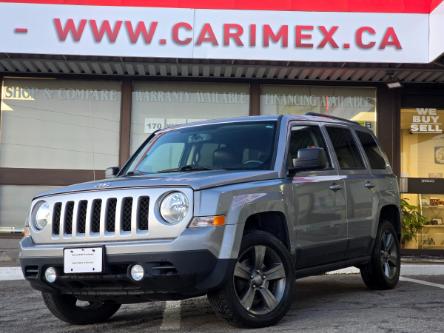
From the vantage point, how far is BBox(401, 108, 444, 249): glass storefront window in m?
12.2

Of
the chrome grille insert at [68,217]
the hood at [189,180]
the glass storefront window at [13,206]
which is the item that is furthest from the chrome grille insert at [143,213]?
the glass storefront window at [13,206]

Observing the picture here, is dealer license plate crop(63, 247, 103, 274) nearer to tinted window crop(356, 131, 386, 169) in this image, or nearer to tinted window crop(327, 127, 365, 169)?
tinted window crop(327, 127, 365, 169)

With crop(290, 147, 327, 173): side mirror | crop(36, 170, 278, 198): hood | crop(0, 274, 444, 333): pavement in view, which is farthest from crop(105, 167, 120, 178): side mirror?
crop(290, 147, 327, 173): side mirror

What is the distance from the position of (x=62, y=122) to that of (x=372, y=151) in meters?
7.00

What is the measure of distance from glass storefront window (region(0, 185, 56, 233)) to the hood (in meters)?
6.99

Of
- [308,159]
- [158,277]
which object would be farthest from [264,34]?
[158,277]

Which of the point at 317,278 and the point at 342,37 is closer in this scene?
the point at 317,278

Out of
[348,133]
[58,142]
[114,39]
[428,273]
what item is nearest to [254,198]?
[348,133]

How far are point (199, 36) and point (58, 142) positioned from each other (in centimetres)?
374

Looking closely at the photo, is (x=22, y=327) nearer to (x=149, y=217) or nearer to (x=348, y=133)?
(x=149, y=217)

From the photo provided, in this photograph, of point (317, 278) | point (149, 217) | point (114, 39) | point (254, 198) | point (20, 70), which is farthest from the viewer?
point (20, 70)

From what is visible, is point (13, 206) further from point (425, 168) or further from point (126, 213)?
point (425, 168)

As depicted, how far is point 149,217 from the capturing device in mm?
4512

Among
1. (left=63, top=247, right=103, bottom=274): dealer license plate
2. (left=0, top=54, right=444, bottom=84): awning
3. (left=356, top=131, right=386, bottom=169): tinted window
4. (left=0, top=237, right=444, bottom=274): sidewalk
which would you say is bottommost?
(left=0, top=237, right=444, bottom=274): sidewalk
